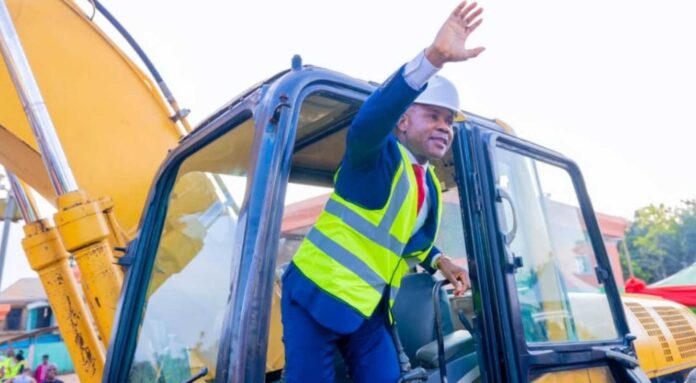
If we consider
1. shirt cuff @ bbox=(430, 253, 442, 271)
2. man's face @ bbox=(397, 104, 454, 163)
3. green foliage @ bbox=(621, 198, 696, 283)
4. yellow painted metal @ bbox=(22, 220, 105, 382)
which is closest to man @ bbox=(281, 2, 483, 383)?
man's face @ bbox=(397, 104, 454, 163)

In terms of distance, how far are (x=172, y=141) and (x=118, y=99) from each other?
1.01ft

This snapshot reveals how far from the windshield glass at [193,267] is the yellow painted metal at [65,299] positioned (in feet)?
0.58

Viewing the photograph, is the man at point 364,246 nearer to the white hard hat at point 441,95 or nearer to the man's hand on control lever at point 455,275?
the white hard hat at point 441,95

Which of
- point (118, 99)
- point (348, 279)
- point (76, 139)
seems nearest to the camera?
point (348, 279)

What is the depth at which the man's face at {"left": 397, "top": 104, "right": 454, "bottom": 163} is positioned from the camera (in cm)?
182

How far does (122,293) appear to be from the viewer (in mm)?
2027

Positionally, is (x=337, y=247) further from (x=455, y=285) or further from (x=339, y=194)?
(x=455, y=285)

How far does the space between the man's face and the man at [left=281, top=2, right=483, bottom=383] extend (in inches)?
5.2

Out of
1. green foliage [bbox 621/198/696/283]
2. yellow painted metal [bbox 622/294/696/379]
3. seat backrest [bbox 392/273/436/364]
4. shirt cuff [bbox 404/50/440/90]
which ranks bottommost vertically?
green foliage [bbox 621/198/696/283]

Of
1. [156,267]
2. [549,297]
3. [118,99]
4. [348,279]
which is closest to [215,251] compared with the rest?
[156,267]

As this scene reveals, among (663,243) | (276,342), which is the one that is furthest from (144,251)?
(663,243)

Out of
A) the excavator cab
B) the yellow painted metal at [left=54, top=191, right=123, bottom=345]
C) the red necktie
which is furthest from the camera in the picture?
the yellow painted metal at [left=54, top=191, right=123, bottom=345]

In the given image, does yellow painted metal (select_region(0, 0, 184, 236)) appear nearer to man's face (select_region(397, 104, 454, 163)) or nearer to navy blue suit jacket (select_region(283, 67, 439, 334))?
navy blue suit jacket (select_region(283, 67, 439, 334))

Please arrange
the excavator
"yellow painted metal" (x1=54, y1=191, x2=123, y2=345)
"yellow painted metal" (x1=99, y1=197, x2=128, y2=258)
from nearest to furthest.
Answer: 1. the excavator
2. "yellow painted metal" (x1=54, y1=191, x2=123, y2=345)
3. "yellow painted metal" (x1=99, y1=197, x2=128, y2=258)
